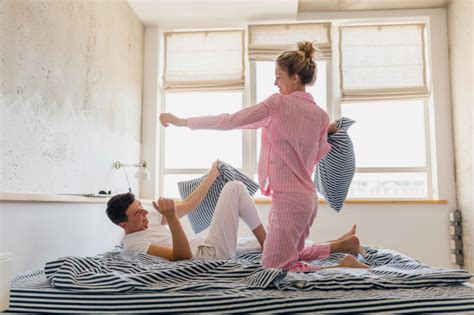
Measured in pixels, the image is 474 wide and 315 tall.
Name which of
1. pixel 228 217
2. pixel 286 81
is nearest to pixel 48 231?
pixel 228 217

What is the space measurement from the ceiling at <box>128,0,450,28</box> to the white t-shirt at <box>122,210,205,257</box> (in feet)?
6.97

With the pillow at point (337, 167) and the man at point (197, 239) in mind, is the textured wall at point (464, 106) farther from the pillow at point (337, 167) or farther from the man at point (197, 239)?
the man at point (197, 239)

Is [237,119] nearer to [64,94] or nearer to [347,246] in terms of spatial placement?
[347,246]

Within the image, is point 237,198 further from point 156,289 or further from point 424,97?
point 424,97

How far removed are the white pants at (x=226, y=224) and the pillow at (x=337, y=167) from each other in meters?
0.52

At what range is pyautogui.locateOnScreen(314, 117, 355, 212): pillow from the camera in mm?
2191

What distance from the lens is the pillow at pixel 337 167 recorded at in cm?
219

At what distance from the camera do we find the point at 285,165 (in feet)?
5.90

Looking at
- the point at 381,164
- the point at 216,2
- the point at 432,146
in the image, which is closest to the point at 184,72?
the point at 216,2

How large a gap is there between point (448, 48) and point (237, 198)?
9.52 feet

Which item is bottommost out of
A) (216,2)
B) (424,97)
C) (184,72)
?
(424,97)

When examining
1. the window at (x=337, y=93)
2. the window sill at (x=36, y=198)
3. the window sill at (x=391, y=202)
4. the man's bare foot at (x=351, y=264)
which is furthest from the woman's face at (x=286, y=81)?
the window at (x=337, y=93)

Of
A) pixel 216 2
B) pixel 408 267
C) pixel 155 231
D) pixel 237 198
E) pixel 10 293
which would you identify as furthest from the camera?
pixel 216 2

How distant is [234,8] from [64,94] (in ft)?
6.36
